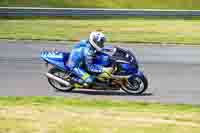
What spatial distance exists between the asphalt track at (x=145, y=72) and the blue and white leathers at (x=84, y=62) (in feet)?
1.36

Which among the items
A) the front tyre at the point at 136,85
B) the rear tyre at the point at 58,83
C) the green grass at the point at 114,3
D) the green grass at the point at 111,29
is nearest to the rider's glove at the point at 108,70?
the front tyre at the point at 136,85

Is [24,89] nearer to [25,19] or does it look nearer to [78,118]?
[78,118]

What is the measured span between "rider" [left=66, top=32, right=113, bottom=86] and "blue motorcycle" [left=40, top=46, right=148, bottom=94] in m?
0.11

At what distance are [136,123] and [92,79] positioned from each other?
5.02m

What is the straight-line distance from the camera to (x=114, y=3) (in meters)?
45.2

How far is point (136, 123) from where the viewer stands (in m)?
10.1

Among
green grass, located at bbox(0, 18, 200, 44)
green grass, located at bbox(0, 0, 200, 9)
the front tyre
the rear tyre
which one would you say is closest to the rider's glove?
the front tyre

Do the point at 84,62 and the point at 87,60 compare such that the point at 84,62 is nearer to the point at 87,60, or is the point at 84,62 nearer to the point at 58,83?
the point at 87,60

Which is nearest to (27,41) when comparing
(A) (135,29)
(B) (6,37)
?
(B) (6,37)

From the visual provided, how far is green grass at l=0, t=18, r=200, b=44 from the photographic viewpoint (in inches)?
1102

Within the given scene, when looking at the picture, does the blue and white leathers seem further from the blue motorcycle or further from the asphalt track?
the asphalt track

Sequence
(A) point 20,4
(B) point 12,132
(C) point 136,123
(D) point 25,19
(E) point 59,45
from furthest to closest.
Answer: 1. (A) point 20,4
2. (D) point 25,19
3. (E) point 59,45
4. (C) point 136,123
5. (B) point 12,132

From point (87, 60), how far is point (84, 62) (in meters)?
0.11

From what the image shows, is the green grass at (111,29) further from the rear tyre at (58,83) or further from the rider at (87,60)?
the rider at (87,60)
